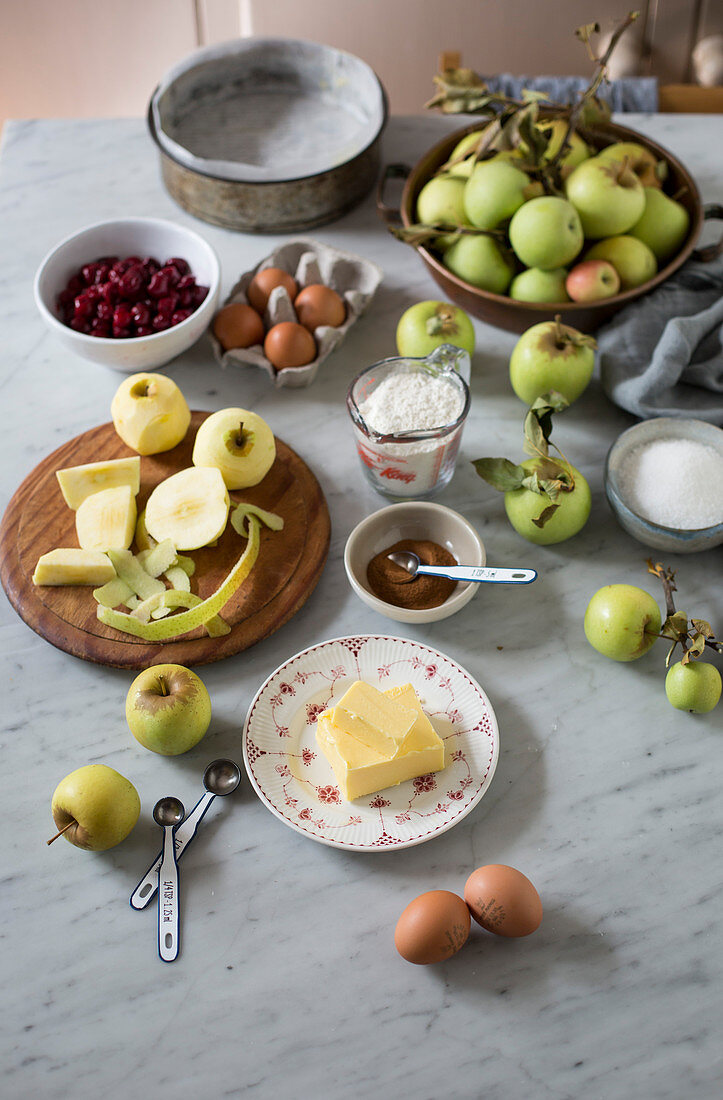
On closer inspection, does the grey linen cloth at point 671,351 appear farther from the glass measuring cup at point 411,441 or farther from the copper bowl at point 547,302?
the glass measuring cup at point 411,441

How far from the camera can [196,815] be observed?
1.04 meters

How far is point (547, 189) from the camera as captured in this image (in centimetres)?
150

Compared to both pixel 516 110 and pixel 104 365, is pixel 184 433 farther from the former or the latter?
pixel 516 110

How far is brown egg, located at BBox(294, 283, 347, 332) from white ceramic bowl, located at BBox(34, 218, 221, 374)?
0.16m

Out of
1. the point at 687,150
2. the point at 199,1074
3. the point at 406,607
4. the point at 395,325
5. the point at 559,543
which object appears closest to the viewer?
the point at 199,1074

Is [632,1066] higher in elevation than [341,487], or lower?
lower

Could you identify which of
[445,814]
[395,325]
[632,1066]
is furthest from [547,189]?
[632,1066]

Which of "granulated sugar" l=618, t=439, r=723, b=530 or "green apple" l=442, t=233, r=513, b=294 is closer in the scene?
"granulated sugar" l=618, t=439, r=723, b=530

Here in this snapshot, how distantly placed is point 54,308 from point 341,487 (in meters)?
0.61

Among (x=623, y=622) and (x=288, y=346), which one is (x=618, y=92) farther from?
(x=623, y=622)

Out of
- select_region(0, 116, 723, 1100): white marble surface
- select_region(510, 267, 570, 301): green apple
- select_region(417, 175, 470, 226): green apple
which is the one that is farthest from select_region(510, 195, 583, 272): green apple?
select_region(0, 116, 723, 1100): white marble surface

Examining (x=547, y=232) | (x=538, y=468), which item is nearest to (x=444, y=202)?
(x=547, y=232)

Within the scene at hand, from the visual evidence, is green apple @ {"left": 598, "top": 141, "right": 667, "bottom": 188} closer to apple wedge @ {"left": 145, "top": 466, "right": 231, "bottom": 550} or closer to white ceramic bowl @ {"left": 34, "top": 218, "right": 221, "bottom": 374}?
white ceramic bowl @ {"left": 34, "top": 218, "right": 221, "bottom": 374}

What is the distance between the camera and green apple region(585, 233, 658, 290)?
148 centimetres
